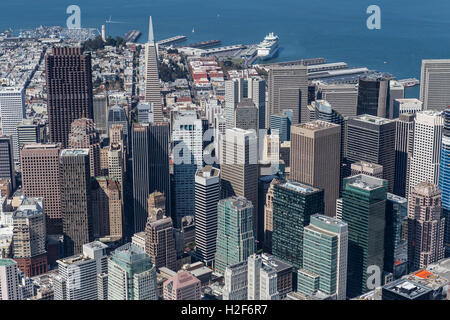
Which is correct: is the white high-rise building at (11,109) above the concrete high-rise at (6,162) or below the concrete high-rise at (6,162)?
above

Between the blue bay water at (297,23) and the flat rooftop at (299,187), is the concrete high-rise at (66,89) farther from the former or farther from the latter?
the blue bay water at (297,23)

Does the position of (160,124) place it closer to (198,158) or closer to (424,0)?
(198,158)

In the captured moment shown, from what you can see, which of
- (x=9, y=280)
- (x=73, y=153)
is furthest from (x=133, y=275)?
(x=73, y=153)

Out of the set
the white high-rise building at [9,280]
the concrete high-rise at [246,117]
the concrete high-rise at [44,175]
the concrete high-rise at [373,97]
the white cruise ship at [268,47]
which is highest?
the white cruise ship at [268,47]

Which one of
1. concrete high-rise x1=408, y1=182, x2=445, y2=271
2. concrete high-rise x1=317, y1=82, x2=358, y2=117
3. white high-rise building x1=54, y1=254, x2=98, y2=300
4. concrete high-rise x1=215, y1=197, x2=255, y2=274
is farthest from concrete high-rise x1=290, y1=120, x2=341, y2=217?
white high-rise building x1=54, y1=254, x2=98, y2=300

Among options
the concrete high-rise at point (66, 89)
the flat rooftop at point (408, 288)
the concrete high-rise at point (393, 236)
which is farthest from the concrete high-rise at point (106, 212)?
the flat rooftop at point (408, 288)
